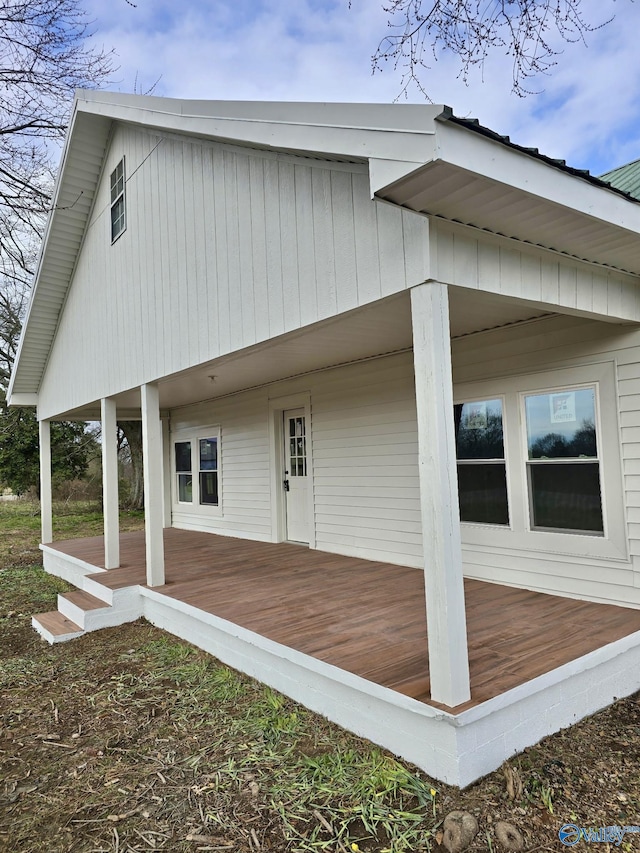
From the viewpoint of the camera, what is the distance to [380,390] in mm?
6168

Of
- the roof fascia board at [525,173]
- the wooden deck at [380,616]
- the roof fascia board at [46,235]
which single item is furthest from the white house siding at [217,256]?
the wooden deck at [380,616]

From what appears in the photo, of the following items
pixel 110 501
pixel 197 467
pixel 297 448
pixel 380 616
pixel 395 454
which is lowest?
pixel 380 616

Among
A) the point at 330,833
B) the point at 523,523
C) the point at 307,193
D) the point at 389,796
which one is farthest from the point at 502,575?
the point at 307,193

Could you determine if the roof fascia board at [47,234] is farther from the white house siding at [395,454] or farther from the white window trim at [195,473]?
the white house siding at [395,454]

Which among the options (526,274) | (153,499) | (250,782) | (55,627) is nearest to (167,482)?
(153,499)

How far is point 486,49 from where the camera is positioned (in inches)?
147

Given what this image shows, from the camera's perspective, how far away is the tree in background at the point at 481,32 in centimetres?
350

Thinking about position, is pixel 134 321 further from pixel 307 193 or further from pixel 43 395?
pixel 43 395

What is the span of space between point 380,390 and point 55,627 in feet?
13.9

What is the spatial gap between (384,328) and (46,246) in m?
6.29

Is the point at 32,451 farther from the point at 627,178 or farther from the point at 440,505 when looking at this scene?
the point at 440,505

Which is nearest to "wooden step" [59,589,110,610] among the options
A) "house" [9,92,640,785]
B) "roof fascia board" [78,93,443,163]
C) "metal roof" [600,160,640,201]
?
"house" [9,92,640,785]

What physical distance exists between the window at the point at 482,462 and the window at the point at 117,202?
486 centimetres

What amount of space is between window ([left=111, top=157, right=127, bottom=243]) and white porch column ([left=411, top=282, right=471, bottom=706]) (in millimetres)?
5488
